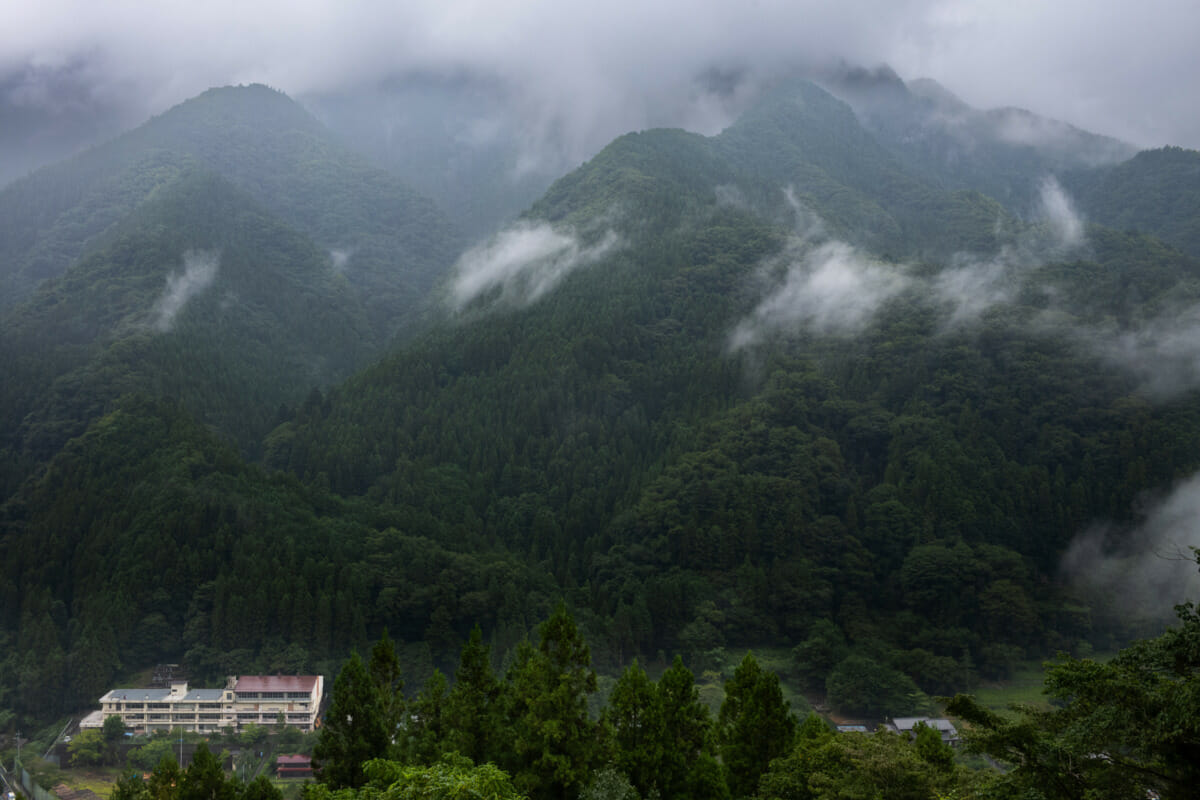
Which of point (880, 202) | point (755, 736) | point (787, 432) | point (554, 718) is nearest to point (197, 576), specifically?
point (554, 718)

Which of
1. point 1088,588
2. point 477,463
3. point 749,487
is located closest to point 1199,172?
point 1088,588

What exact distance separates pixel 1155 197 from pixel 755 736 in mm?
179140

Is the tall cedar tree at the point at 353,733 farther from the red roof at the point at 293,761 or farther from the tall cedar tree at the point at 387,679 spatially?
the red roof at the point at 293,761

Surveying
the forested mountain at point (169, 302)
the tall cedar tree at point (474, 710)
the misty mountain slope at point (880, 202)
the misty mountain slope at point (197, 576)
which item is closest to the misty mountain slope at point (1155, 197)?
the misty mountain slope at point (880, 202)

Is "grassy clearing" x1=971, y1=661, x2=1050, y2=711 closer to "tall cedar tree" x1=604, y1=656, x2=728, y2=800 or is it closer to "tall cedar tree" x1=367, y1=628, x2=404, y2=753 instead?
"tall cedar tree" x1=604, y1=656, x2=728, y2=800

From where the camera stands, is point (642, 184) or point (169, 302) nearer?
point (169, 302)

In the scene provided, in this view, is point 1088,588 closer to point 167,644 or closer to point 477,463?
point 477,463

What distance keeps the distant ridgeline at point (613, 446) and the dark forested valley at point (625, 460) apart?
1.28 feet

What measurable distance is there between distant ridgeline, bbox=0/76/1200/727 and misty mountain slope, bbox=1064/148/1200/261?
2510 mm

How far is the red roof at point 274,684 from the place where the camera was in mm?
60750

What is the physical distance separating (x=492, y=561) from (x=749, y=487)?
27645 millimetres

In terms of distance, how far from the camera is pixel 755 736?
34219 millimetres

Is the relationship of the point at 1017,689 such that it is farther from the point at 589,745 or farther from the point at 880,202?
the point at 880,202

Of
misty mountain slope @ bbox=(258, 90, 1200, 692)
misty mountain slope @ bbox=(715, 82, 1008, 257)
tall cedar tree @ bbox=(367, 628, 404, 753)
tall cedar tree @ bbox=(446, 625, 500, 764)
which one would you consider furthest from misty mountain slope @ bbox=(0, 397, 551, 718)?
misty mountain slope @ bbox=(715, 82, 1008, 257)
